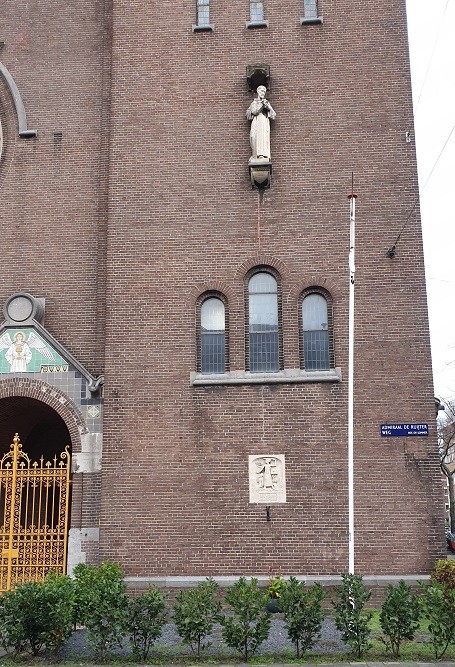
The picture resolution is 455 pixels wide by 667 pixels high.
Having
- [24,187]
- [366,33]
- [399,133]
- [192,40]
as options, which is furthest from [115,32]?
[399,133]

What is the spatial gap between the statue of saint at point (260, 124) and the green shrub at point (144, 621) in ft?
31.7

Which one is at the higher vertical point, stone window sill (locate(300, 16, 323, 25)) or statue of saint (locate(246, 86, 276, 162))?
stone window sill (locate(300, 16, 323, 25))

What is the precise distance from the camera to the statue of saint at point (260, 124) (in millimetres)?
16062

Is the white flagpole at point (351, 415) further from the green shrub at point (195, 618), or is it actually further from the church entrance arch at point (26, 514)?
the church entrance arch at point (26, 514)

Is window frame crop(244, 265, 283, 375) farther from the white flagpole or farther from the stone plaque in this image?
the white flagpole

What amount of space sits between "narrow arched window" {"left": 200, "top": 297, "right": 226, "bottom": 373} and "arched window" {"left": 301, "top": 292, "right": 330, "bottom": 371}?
1.72 meters

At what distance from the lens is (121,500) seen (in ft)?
48.6

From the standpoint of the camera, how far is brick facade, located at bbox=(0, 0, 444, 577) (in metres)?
14.5

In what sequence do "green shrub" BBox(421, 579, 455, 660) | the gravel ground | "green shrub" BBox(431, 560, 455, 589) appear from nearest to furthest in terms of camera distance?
"green shrub" BBox(421, 579, 455, 660), the gravel ground, "green shrub" BBox(431, 560, 455, 589)

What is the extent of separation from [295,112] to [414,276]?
4.61 meters

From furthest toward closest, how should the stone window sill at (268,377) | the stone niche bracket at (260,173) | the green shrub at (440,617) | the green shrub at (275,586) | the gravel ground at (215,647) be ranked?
the stone niche bracket at (260,173)
the stone window sill at (268,377)
the green shrub at (275,586)
the gravel ground at (215,647)
the green shrub at (440,617)

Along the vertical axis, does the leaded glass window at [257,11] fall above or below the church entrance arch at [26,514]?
above

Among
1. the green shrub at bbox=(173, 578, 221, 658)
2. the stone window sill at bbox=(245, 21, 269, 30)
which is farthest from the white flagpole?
the stone window sill at bbox=(245, 21, 269, 30)

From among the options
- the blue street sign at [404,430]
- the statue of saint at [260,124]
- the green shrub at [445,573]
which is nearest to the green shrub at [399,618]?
the green shrub at [445,573]
